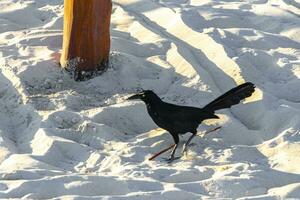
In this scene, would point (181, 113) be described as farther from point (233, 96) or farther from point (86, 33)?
point (86, 33)

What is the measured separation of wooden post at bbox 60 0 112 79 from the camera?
529 centimetres

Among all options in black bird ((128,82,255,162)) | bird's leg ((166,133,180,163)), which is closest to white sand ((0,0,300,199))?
bird's leg ((166,133,180,163))

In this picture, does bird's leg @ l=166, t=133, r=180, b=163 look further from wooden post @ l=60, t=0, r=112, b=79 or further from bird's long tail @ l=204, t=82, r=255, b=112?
wooden post @ l=60, t=0, r=112, b=79

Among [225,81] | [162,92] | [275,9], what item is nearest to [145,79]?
[162,92]

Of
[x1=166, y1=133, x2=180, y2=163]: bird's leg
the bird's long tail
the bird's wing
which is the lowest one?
[x1=166, y1=133, x2=180, y2=163]: bird's leg

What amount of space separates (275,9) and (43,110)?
3434 mm

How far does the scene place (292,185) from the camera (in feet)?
12.2

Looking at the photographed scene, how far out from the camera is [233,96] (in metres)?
4.36

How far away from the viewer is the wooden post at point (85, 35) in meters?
5.29

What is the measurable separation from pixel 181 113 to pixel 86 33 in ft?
4.72

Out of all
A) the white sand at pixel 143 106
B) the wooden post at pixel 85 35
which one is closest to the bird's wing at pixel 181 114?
the white sand at pixel 143 106

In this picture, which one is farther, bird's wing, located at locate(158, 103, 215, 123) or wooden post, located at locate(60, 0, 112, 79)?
wooden post, located at locate(60, 0, 112, 79)

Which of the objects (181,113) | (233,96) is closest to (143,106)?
(181,113)

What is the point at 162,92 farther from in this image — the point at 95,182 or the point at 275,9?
the point at 275,9
